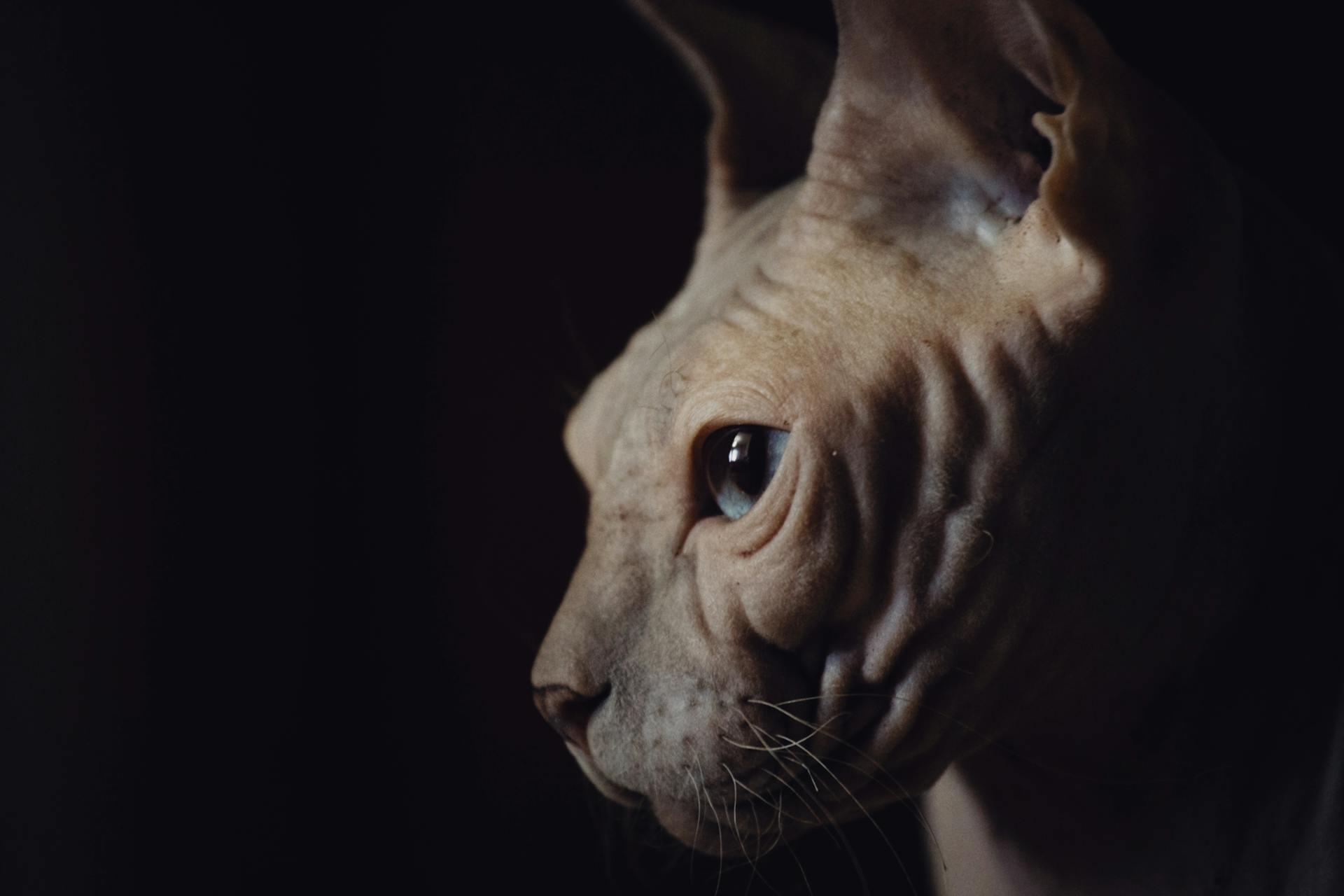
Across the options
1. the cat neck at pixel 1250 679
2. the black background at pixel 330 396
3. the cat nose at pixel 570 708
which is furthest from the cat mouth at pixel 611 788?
the cat neck at pixel 1250 679

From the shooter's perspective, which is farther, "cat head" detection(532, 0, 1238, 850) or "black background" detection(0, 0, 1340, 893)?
"black background" detection(0, 0, 1340, 893)

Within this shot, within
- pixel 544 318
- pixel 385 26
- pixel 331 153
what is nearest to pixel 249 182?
pixel 331 153

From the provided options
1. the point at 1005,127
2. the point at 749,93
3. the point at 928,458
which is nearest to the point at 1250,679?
the point at 928,458

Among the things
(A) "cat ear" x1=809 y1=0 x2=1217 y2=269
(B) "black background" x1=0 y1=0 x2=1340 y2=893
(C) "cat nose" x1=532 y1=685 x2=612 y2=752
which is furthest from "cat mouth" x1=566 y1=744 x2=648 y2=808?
(A) "cat ear" x1=809 y1=0 x2=1217 y2=269

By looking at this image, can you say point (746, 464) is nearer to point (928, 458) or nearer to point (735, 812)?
point (928, 458)

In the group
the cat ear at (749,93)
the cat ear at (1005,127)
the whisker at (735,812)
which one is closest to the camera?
the cat ear at (1005,127)

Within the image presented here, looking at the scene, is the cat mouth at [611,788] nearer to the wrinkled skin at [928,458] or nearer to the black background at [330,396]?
the wrinkled skin at [928,458]

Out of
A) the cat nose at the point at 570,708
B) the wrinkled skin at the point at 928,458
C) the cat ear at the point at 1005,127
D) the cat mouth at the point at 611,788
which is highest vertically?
the cat ear at the point at 1005,127

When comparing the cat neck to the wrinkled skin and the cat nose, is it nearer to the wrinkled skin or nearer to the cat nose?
the wrinkled skin

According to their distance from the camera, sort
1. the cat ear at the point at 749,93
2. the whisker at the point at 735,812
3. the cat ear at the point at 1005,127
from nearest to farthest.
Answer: the cat ear at the point at 1005,127
the whisker at the point at 735,812
the cat ear at the point at 749,93
